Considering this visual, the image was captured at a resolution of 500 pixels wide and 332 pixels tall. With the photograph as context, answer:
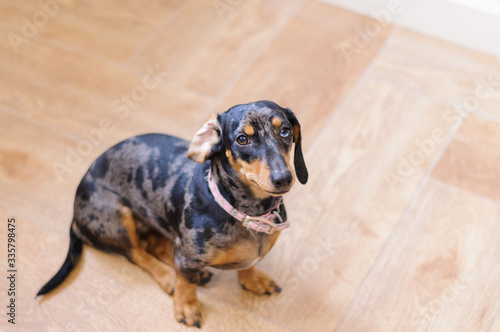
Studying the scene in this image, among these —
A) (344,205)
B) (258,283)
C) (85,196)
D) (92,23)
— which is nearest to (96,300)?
(85,196)

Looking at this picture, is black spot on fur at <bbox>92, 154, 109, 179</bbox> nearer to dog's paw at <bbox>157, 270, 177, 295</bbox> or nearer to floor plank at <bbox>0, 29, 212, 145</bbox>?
dog's paw at <bbox>157, 270, 177, 295</bbox>

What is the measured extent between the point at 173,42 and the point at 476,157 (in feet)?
5.37

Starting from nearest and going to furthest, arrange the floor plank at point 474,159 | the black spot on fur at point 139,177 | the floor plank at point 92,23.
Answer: the black spot on fur at point 139,177 → the floor plank at point 474,159 → the floor plank at point 92,23

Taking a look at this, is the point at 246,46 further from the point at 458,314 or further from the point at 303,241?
the point at 458,314

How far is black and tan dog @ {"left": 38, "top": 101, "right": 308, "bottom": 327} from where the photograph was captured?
1.79 m

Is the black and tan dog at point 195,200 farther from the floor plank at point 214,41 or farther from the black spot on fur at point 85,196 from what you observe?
the floor plank at point 214,41

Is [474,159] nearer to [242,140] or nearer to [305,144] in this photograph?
[305,144]

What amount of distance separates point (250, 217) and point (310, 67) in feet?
4.65

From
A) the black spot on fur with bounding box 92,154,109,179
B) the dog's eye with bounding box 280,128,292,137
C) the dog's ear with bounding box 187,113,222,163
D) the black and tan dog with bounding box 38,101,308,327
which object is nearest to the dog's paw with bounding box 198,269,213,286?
the black and tan dog with bounding box 38,101,308,327

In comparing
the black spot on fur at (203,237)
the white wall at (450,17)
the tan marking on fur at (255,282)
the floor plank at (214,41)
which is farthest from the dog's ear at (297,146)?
the white wall at (450,17)

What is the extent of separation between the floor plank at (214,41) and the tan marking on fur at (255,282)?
1.04 m

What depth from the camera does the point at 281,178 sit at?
1705 millimetres

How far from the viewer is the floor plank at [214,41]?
122 inches

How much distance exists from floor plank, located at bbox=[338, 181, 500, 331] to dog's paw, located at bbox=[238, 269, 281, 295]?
0.95 feet
